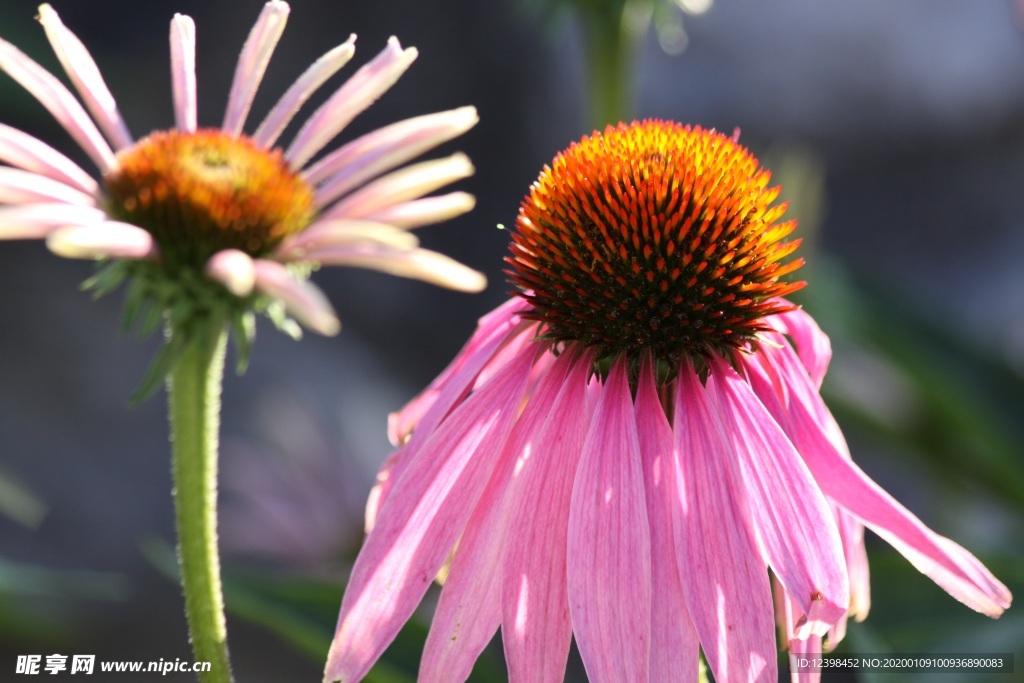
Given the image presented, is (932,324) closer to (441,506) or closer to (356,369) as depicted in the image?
(441,506)

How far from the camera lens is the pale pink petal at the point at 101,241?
1.29ft

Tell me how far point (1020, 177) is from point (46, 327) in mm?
2248

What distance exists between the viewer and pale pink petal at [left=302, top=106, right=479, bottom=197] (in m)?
0.52

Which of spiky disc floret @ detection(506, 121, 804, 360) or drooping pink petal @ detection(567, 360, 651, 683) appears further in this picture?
spiky disc floret @ detection(506, 121, 804, 360)

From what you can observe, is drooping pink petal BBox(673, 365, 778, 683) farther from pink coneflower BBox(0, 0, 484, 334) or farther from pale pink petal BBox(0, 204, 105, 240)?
pale pink petal BBox(0, 204, 105, 240)

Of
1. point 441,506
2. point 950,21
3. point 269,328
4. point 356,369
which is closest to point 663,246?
point 441,506

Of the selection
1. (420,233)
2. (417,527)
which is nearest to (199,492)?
(417,527)

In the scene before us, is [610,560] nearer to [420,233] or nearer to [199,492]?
[199,492]

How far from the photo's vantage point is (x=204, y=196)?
514 mm

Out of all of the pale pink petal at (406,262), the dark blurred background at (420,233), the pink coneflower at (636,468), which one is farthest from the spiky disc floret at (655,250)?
the dark blurred background at (420,233)

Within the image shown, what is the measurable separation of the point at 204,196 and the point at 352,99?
0.29 ft

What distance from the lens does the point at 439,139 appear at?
20.4 inches

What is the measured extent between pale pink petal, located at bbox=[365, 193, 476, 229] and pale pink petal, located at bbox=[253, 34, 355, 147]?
74 mm

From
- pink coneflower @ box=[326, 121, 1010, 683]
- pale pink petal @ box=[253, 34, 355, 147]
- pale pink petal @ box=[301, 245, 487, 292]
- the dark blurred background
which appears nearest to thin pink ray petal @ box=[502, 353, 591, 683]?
pink coneflower @ box=[326, 121, 1010, 683]
